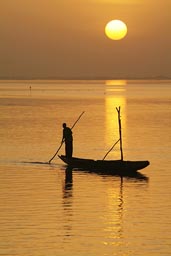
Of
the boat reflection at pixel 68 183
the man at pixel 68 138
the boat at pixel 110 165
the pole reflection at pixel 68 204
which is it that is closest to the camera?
the pole reflection at pixel 68 204

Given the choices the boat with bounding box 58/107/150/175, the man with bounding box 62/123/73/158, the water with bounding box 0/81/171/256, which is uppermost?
the man with bounding box 62/123/73/158

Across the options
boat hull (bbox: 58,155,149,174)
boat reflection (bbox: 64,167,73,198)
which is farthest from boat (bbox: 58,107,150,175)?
boat reflection (bbox: 64,167,73,198)

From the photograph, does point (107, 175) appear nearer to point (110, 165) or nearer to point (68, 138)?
point (110, 165)

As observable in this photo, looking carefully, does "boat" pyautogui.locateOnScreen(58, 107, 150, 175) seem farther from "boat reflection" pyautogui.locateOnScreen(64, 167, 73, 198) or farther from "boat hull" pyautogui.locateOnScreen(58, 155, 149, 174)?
"boat reflection" pyautogui.locateOnScreen(64, 167, 73, 198)

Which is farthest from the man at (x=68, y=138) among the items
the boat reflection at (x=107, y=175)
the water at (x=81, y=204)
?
the water at (x=81, y=204)

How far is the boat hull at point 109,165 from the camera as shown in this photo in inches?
1190

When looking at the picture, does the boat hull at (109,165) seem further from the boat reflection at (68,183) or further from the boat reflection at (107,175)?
the boat reflection at (68,183)

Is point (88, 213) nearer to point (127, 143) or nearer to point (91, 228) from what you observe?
point (91, 228)

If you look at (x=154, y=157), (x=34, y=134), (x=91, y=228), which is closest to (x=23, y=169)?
(x=154, y=157)

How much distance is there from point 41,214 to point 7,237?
9.54ft

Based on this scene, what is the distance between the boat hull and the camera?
1190 inches

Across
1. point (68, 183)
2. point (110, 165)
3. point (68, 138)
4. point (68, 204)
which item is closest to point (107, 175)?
point (110, 165)

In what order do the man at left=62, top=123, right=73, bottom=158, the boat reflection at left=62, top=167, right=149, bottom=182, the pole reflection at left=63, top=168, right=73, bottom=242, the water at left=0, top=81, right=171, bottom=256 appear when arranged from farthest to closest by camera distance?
the man at left=62, top=123, right=73, bottom=158 < the boat reflection at left=62, top=167, right=149, bottom=182 < the pole reflection at left=63, top=168, right=73, bottom=242 < the water at left=0, top=81, right=171, bottom=256

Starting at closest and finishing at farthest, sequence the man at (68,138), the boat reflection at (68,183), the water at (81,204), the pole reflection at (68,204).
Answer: the water at (81,204) → the pole reflection at (68,204) → the boat reflection at (68,183) → the man at (68,138)
